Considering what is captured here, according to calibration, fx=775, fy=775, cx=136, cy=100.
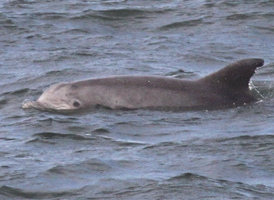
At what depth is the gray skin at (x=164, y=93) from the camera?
41.2 feet

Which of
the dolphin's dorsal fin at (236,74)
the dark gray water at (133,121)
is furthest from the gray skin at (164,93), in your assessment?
the dark gray water at (133,121)

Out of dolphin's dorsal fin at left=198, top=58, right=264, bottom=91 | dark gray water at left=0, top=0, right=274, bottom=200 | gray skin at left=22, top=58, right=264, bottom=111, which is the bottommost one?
dark gray water at left=0, top=0, right=274, bottom=200

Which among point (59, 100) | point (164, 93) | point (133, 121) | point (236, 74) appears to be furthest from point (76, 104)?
point (236, 74)

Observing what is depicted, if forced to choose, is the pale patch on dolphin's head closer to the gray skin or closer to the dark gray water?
the gray skin

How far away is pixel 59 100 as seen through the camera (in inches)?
512

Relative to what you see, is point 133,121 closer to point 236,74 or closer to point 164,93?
point 164,93

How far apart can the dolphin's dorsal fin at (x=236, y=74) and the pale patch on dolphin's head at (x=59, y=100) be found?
217cm

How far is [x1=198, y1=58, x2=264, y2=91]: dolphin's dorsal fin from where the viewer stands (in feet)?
40.7

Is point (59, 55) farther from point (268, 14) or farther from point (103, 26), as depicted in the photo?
point (268, 14)

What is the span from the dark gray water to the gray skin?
227mm

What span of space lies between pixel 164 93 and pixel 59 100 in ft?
5.86

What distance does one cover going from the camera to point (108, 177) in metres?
9.30

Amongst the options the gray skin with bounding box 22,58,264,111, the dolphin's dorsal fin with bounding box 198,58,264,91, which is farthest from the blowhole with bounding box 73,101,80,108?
the dolphin's dorsal fin with bounding box 198,58,264,91

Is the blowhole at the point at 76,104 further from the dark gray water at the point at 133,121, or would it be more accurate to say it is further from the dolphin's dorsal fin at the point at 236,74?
the dolphin's dorsal fin at the point at 236,74
